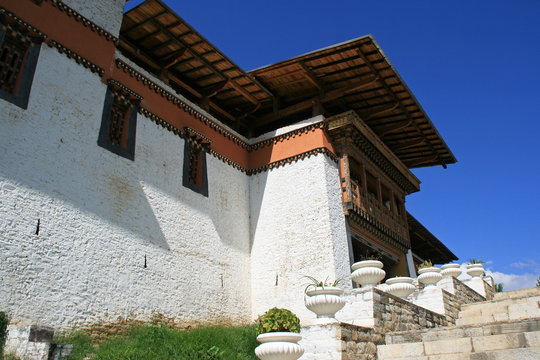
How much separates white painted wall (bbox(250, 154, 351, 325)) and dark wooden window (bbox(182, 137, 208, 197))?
182 cm

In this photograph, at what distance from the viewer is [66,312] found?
284 inches

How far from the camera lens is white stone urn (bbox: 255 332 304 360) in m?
5.82

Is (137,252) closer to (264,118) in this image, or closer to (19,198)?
(19,198)

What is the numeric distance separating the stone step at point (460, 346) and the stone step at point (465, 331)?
0.83 ft

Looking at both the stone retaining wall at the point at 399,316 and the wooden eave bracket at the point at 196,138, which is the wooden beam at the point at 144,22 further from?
the stone retaining wall at the point at 399,316

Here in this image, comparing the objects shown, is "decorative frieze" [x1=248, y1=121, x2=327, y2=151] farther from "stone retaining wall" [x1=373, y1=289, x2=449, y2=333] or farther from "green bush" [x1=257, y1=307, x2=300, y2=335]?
"green bush" [x1=257, y1=307, x2=300, y2=335]

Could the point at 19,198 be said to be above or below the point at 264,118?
below

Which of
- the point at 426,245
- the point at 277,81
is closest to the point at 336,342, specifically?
the point at 277,81

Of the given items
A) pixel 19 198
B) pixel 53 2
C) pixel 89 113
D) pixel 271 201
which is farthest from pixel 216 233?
pixel 53 2

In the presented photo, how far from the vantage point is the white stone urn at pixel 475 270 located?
38.7 ft

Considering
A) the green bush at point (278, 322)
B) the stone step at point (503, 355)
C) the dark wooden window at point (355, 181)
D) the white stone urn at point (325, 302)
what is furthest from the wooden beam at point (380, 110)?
the stone step at point (503, 355)

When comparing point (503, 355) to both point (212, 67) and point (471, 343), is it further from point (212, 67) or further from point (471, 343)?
point (212, 67)

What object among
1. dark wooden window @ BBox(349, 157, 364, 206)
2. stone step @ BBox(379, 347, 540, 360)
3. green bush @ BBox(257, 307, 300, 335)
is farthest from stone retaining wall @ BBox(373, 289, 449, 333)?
dark wooden window @ BBox(349, 157, 364, 206)

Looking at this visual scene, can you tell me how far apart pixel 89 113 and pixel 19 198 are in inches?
90.4
